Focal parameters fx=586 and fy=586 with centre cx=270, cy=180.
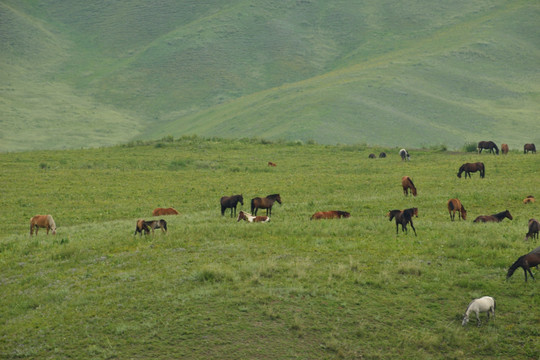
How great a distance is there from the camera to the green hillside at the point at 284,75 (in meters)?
99.0

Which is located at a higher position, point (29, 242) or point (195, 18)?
point (195, 18)

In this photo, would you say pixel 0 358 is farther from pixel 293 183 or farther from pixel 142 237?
pixel 293 183

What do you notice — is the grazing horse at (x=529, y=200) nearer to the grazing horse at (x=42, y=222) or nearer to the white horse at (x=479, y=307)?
the white horse at (x=479, y=307)

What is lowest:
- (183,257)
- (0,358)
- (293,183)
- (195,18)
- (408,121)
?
(0,358)

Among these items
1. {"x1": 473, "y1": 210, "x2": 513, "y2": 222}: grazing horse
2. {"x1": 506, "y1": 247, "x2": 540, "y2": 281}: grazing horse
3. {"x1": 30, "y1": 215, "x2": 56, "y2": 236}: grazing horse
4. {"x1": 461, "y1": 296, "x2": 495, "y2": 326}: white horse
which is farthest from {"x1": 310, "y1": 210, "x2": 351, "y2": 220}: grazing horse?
{"x1": 461, "y1": 296, "x2": 495, "y2": 326}: white horse

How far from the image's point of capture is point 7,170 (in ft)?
173

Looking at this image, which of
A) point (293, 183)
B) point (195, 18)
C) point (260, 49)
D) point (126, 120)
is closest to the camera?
point (293, 183)

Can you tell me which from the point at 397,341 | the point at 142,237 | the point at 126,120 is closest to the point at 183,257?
the point at 142,237

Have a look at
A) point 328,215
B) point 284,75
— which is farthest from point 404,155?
point 284,75

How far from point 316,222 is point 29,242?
494 inches

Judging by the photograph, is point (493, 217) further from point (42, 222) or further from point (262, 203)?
point (42, 222)

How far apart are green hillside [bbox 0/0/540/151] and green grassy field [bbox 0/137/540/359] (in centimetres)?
5873

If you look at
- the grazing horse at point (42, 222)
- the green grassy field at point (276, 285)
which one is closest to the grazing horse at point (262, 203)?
the green grassy field at point (276, 285)

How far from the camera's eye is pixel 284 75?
160 metres
